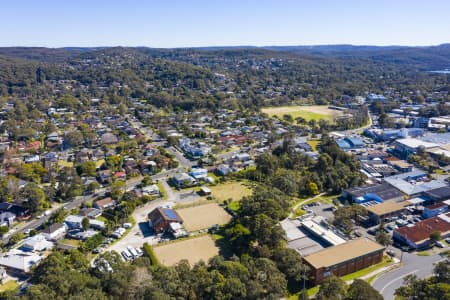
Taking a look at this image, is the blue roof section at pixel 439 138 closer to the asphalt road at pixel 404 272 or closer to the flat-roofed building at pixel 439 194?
the flat-roofed building at pixel 439 194

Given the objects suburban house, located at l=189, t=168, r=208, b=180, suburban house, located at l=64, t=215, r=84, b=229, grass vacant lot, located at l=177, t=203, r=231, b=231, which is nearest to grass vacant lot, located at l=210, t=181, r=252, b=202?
grass vacant lot, located at l=177, t=203, r=231, b=231

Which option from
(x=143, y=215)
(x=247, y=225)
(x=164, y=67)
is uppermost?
(x=164, y=67)

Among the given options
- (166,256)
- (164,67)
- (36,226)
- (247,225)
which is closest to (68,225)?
(36,226)

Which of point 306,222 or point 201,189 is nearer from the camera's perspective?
point 306,222

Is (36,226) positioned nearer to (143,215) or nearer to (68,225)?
(68,225)

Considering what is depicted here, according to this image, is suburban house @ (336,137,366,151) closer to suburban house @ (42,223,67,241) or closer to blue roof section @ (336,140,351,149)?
blue roof section @ (336,140,351,149)

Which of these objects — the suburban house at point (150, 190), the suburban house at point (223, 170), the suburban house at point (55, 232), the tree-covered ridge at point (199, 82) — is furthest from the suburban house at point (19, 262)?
the tree-covered ridge at point (199, 82)

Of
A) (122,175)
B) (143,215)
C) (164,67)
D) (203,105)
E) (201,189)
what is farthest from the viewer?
(164,67)
